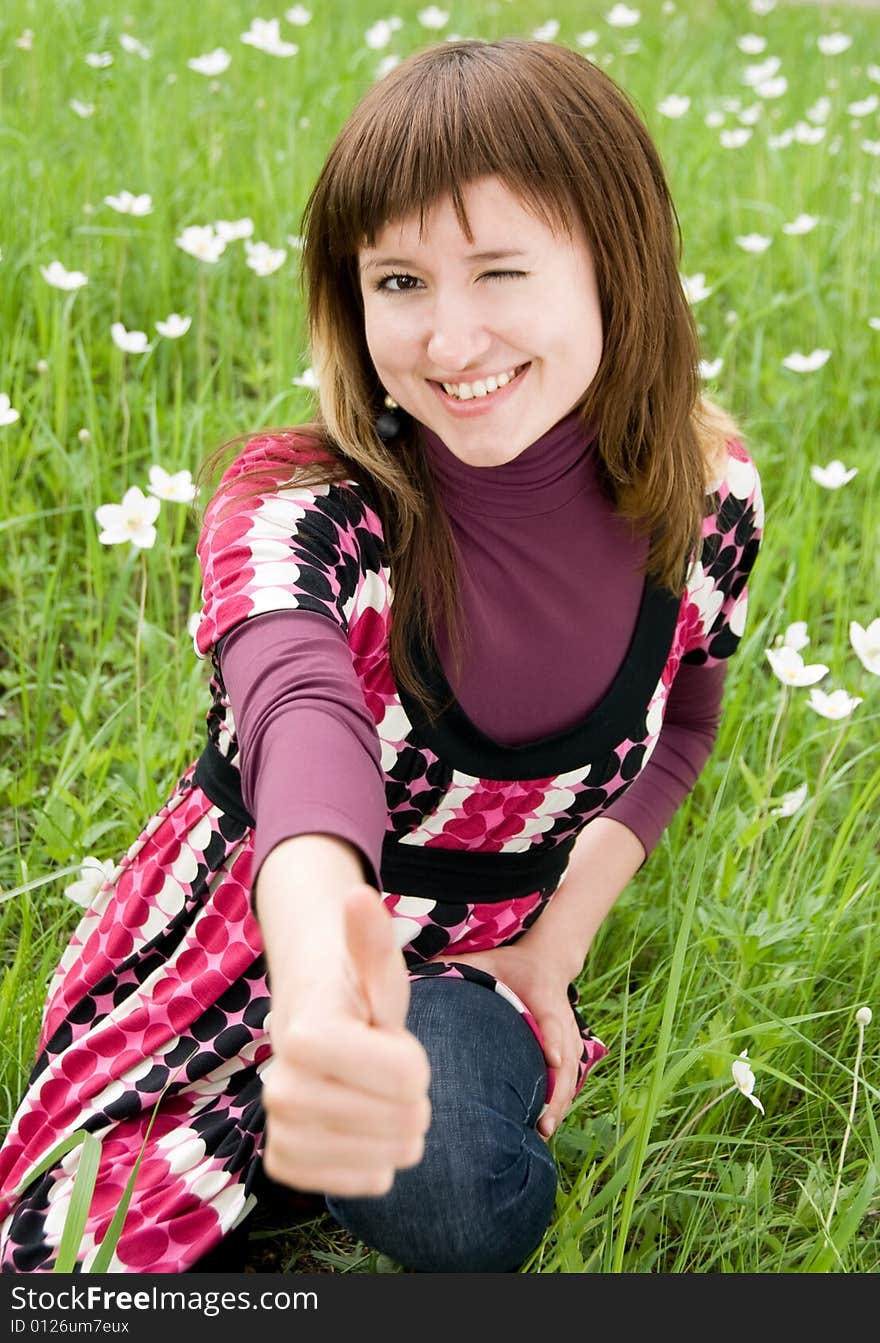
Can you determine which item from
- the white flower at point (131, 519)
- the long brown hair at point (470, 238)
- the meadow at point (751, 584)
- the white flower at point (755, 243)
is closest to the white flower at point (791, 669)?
the meadow at point (751, 584)

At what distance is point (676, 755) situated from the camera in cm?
143

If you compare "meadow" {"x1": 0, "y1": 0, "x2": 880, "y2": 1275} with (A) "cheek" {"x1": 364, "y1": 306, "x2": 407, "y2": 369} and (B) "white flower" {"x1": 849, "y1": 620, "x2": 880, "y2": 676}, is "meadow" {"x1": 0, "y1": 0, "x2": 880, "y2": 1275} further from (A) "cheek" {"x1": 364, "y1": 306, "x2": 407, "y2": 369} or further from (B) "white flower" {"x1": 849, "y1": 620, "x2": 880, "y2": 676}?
(A) "cheek" {"x1": 364, "y1": 306, "x2": 407, "y2": 369}

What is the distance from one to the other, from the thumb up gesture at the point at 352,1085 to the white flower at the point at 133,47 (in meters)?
2.54

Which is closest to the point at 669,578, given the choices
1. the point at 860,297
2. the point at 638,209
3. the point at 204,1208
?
the point at 638,209

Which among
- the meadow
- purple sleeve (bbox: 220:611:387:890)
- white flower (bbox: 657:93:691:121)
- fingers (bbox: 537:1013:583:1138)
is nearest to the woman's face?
purple sleeve (bbox: 220:611:387:890)

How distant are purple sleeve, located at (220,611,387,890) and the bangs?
30 cm

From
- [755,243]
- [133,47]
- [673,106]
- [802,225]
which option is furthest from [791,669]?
[133,47]

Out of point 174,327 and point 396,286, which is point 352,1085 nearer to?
point 396,286

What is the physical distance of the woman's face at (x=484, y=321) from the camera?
1.01 metres

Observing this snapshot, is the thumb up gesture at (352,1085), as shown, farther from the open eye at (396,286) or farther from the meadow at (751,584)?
the open eye at (396,286)

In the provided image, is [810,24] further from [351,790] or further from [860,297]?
[351,790]

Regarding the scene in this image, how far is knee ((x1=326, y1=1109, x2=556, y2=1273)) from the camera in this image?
1052 millimetres

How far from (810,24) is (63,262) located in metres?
2.97

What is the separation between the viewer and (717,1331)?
3.55 ft
